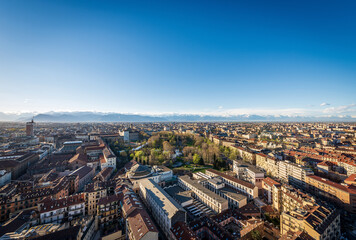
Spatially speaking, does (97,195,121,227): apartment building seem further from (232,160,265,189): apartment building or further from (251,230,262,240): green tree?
(232,160,265,189): apartment building

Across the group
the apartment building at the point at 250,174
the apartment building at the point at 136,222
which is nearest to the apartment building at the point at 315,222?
the apartment building at the point at 250,174

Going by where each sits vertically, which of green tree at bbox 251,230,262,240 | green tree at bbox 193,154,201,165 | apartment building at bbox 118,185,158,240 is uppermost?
apartment building at bbox 118,185,158,240

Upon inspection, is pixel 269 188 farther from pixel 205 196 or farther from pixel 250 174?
pixel 205 196

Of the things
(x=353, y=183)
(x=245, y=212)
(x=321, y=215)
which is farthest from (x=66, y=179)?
(x=353, y=183)

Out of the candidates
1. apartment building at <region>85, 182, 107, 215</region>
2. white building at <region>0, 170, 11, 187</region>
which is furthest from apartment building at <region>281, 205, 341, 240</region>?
white building at <region>0, 170, 11, 187</region>

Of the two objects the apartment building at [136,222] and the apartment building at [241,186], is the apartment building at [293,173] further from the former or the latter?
the apartment building at [136,222]

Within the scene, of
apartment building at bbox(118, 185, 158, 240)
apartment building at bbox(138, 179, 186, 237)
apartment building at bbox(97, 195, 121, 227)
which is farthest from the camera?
apartment building at bbox(97, 195, 121, 227)
